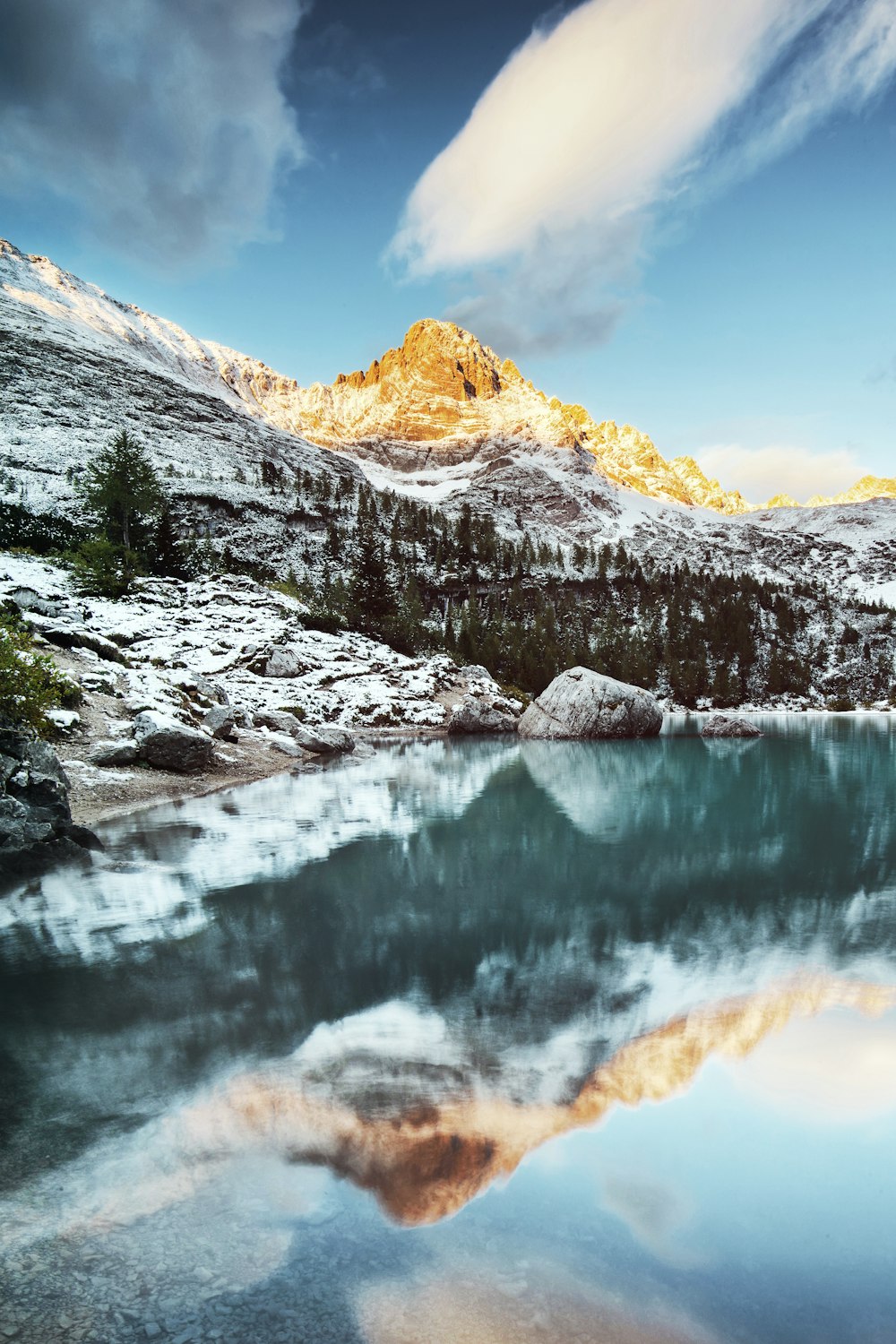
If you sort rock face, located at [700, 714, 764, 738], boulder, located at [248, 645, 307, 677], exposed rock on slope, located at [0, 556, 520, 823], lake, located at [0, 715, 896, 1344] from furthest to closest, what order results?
rock face, located at [700, 714, 764, 738] → boulder, located at [248, 645, 307, 677] → exposed rock on slope, located at [0, 556, 520, 823] → lake, located at [0, 715, 896, 1344]

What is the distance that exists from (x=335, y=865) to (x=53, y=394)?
385ft

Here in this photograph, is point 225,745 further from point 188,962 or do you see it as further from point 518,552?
point 518,552

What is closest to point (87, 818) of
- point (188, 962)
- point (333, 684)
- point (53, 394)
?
point (188, 962)

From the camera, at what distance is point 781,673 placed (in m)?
102

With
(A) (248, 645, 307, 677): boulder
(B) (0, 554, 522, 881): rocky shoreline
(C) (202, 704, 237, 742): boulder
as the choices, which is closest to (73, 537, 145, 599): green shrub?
(B) (0, 554, 522, 881): rocky shoreline

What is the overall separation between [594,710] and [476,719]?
8.66 meters

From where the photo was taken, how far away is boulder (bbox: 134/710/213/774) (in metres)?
20.7

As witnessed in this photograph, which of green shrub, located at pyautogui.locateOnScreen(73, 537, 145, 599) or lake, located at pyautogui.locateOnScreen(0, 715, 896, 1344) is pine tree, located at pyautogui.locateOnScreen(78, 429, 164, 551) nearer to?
green shrub, located at pyautogui.locateOnScreen(73, 537, 145, 599)

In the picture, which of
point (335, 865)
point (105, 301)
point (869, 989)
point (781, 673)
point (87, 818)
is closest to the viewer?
point (869, 989)

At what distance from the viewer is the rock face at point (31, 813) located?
1205 cm

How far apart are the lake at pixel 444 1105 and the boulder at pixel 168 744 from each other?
8563mm

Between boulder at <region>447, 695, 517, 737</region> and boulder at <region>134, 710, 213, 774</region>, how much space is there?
1064 inches

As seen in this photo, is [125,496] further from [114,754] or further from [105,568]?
[114,754]

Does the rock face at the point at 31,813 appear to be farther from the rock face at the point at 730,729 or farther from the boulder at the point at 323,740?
the rock face at the point at 730,729
